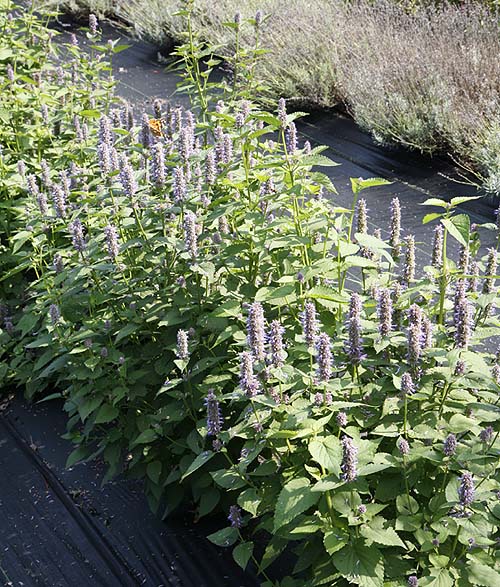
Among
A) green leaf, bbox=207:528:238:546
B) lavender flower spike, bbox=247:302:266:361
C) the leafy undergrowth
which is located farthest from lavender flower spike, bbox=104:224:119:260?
green leaf, bbox=207:528:238:546

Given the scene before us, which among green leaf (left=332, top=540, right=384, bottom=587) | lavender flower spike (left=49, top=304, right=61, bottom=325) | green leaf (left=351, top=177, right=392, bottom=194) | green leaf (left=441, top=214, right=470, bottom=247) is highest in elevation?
green leaf (left=351, top=177, right=392, bottom=194)

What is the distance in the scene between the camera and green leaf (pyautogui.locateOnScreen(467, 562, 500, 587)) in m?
1.82

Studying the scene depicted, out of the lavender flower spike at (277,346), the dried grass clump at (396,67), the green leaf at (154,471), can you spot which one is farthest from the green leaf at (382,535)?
the dried grass clump at (396,67)

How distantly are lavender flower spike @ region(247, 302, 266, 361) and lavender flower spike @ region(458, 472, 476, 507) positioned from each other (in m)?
0.53

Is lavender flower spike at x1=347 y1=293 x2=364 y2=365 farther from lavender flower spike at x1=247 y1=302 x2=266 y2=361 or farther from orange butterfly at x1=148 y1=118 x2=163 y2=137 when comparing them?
orange butterfly at x1=148 y1=118 x2=163 y2=137

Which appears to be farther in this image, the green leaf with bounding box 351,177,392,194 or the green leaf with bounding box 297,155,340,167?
the green leaf with bounding box 297,155,340,167

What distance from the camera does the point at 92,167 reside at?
341cm

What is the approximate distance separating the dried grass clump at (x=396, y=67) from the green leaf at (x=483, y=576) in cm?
325

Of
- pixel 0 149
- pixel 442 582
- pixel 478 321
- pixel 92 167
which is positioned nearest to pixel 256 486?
pixel 442 582

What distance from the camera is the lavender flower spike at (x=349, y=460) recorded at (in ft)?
5.91

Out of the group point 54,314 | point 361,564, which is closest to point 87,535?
point 54,314

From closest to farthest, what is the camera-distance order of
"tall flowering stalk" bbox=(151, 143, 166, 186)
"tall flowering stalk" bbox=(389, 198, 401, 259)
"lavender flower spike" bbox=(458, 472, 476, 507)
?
"lavender flower spike" bbox=(458, 472, 476, 507) → "tall flowering stalk" bbox=(389, 198, 401, 259) → "tall flowering stalk" bbox=(151, 143, 166, 186)

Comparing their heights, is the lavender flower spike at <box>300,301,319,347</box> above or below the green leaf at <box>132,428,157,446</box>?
above

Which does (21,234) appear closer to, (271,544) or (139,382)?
(139,382)
